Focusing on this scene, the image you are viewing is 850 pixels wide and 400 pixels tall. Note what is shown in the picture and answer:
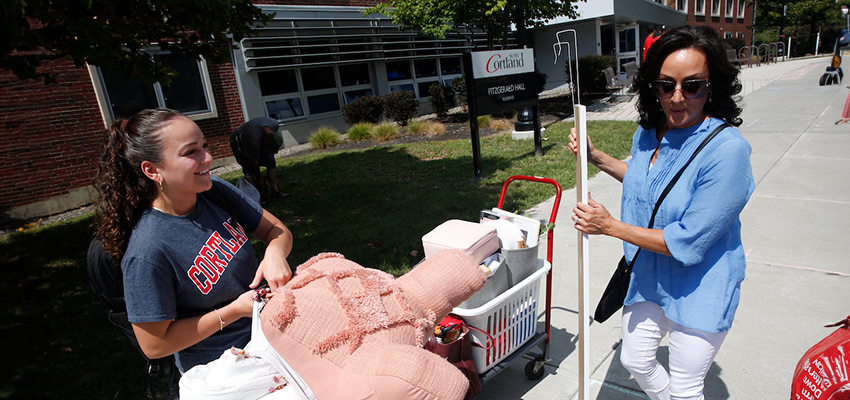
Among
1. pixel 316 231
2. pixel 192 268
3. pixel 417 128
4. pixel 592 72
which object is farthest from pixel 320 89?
Result: pixel 192 268

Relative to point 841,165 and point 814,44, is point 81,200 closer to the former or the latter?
point 841,165

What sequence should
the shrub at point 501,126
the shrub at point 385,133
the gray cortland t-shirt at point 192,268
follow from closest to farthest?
1. the gray cortland t-shirt at point 192,268
2. the shrub at point 385,133
3. the shrub at point 501,126

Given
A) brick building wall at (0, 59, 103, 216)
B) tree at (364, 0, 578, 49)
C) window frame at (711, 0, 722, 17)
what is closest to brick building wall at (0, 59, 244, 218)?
brick building wall at (0, 59, 103, 216)

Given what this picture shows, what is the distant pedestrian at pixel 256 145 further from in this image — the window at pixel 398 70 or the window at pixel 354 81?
the window at pixel 398 70

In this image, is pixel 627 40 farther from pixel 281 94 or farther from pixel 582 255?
pixel 582 255

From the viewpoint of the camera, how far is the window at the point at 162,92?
32.4 feet

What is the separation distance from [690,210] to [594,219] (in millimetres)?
354

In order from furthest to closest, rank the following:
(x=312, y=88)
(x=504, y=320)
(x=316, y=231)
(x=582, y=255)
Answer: (x=312, y=88) → (x=316, y=231) → (x=504, y=320) → (x=582, y=255)

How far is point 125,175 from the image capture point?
68.6 inches

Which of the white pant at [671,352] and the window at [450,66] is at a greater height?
the window at [450,66]

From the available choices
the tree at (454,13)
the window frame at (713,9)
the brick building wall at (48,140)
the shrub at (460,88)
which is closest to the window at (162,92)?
the brick building wall at (48,140)

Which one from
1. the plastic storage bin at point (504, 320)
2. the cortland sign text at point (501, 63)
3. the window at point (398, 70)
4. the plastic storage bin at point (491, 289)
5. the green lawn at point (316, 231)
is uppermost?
the window at point (398, 70)

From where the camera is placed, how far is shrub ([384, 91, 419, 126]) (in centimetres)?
1435

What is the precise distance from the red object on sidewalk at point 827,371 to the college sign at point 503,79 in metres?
6.20
